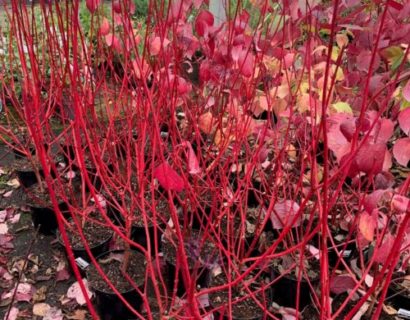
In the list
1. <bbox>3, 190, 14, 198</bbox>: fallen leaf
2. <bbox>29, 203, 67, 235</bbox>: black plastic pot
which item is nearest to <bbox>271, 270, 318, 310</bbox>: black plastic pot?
<bbox>29, 203, 67, 235</bbox>: black plastic pot

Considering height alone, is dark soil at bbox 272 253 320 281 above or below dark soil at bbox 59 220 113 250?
above

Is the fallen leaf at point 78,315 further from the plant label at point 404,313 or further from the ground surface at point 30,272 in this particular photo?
the plant label at point 404,313

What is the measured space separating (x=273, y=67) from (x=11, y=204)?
5.13 ft

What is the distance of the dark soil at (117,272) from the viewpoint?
63.0 inches

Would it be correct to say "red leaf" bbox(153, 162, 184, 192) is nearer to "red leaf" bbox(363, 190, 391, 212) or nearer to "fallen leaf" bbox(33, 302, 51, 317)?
"red leaf" bbox(363, 190, 391, 212)

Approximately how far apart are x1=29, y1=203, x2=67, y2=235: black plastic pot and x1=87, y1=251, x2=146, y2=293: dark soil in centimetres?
50

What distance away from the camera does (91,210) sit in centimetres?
190

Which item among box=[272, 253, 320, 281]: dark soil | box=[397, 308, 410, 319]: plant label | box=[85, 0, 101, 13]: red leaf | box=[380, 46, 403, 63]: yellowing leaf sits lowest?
box=[272, 253, 320, 281]: dark soil

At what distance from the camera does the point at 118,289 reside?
5.20 feet

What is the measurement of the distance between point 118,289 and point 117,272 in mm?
104

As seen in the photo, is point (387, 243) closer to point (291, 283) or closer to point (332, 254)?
point (291, 283)

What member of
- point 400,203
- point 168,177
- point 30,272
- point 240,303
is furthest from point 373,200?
point 30,272

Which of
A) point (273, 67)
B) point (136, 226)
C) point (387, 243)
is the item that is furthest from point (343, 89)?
point (136, 226)

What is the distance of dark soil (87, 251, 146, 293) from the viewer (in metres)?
1.60
